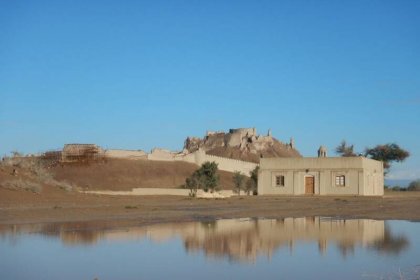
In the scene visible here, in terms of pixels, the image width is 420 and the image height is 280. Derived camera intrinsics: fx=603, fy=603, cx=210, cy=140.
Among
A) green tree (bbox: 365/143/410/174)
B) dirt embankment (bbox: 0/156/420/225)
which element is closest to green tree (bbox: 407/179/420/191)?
green tree (bbox: 365/143/410/174)

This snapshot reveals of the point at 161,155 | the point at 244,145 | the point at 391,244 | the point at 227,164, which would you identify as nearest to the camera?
the point at 391,244

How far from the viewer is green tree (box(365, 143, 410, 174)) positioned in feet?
277

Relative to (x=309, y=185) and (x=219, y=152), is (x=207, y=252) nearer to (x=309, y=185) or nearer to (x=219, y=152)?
(x=309, y=185)

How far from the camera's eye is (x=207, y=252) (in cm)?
1347

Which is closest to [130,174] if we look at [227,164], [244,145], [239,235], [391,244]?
[227,164]

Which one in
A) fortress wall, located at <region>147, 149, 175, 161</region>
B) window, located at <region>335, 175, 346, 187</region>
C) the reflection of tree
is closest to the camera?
the reflection of tree

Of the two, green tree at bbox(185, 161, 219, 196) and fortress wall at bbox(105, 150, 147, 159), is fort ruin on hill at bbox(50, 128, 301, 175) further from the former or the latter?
green tree at bbox(185, 161, 219, 196)

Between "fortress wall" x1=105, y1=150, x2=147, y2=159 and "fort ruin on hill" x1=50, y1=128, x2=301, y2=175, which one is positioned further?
"fortress wall" x1=105, y1=150, x2=147, y2=159

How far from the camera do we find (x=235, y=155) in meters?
151

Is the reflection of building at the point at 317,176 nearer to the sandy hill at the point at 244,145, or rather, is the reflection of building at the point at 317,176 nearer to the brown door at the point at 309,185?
the brown door at the point at 309,185

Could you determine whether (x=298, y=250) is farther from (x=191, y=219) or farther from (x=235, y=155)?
(x=235, y=155)

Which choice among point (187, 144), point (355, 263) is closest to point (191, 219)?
point (355, 263)

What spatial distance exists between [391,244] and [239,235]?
430 centimetres

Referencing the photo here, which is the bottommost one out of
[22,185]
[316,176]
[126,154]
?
[22,185]
